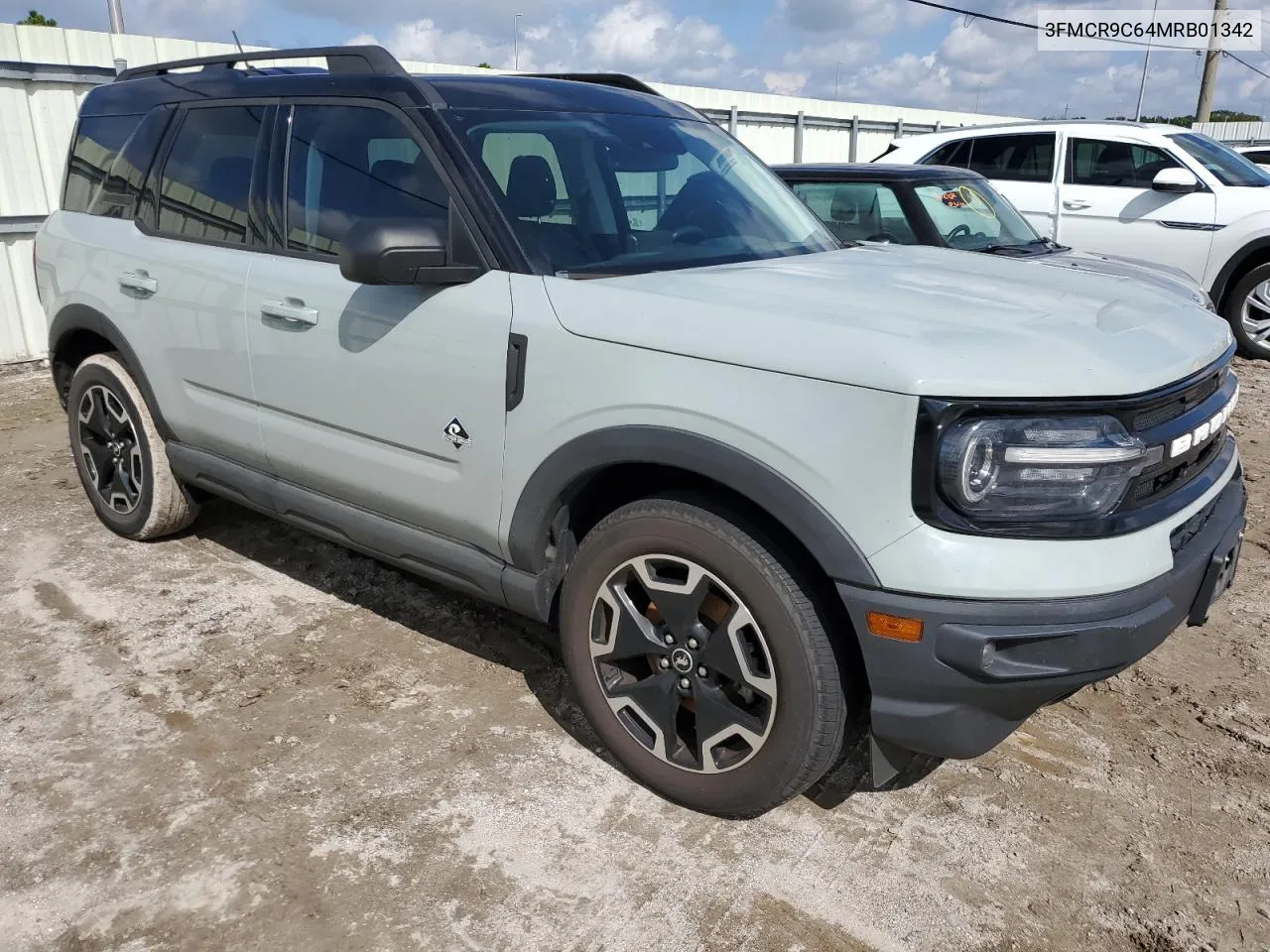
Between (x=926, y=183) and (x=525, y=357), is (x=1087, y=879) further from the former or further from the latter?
(x=926, y=183)

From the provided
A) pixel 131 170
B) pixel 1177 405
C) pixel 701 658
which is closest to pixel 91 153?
pixel 131 170

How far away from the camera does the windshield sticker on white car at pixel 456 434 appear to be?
291 centimetres

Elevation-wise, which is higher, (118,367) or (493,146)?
(493,146)

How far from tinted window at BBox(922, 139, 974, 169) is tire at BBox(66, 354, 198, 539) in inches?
285

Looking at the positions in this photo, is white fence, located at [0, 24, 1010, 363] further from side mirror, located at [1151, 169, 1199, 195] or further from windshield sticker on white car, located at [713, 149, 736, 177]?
side mirror, located at [1151, 169, 1199, 195]

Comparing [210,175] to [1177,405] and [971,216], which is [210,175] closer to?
[1177,405]

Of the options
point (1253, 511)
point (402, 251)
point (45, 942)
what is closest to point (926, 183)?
point (1253, 511)

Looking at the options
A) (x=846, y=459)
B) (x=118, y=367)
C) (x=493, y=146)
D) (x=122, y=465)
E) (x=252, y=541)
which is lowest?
(x=252, y=541)

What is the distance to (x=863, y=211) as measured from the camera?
22.4ft

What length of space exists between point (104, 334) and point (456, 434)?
2.19m

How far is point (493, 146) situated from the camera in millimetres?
3053

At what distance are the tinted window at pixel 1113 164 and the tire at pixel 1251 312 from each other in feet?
3.81

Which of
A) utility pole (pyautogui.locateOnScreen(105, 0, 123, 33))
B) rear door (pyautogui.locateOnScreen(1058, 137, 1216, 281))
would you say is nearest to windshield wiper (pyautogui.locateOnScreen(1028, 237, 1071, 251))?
rear door (pyautogui.locateOnScreen(1058, 137, 1216, 281))

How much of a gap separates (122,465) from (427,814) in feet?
8.54
